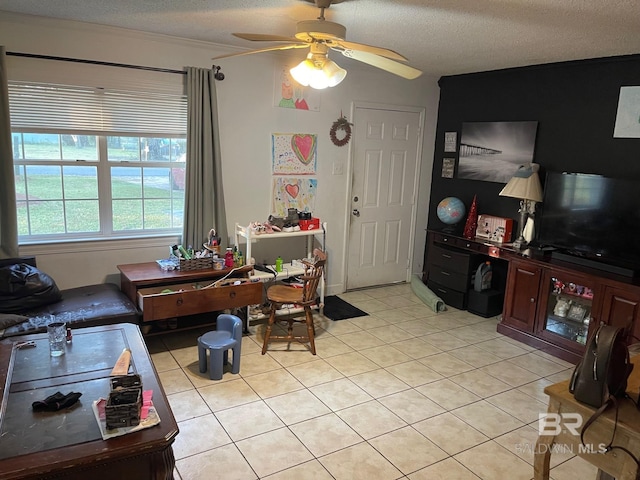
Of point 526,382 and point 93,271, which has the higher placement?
point 93,271

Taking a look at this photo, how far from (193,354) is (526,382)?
2456 mm

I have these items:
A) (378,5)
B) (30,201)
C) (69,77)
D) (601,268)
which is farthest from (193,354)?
(601,268)

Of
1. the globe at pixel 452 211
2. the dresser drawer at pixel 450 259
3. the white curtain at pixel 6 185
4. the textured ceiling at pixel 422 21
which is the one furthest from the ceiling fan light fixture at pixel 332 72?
the globe at pixel 452 211

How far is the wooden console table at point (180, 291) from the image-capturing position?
11.2ft

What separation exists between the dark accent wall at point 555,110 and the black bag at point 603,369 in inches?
110

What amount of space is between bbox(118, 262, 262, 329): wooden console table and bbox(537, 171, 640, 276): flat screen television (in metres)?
2.55

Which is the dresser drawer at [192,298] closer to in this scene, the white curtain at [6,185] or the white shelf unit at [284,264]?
the white shelf unit at [284,264]

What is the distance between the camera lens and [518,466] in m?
2.48

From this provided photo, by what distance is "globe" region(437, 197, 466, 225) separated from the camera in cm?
507

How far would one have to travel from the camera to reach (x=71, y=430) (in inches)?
66.9

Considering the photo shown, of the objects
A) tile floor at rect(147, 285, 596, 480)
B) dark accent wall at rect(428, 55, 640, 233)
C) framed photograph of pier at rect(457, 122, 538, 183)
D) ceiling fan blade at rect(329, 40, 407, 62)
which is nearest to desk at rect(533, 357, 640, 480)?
tile floor at rect(147, 285, 596, 480)

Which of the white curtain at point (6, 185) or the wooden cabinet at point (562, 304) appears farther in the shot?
the wooden cabinet at point (562, 304)

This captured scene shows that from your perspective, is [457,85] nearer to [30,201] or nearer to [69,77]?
[69,77]

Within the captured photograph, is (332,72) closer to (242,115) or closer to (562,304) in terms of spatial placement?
(242,115)
